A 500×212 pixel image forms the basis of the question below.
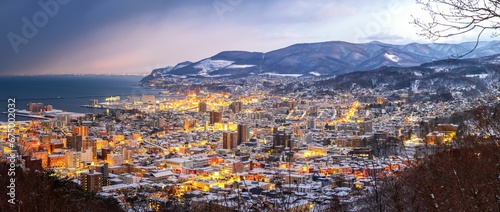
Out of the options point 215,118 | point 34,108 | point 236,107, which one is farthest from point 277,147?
point 34,108

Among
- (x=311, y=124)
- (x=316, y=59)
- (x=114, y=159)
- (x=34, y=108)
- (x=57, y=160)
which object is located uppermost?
(x=316, y=59)

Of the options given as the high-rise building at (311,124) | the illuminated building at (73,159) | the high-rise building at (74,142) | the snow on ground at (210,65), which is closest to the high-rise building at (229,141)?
the high-rise building at (74,142)

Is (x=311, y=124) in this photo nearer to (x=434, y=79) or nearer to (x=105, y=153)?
(x=105, y=153)

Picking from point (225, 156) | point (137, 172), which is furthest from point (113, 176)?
point (225, 156)

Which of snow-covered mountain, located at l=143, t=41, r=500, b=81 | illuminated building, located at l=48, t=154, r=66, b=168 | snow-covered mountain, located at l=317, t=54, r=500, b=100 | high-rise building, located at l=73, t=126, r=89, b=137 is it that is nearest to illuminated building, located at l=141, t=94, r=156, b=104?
snow-covered mountain, located at l=317, t=54, r=500, b=100

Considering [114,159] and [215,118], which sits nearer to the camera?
[114,159]

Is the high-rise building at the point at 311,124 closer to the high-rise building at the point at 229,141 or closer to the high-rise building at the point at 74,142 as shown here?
the high-rise building at the point at 229,141
